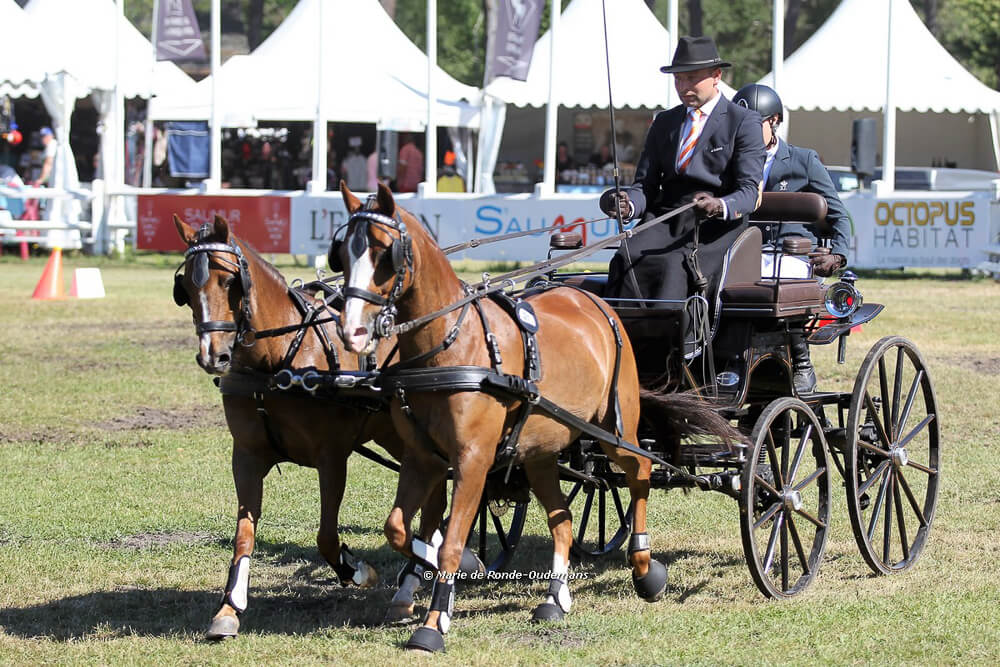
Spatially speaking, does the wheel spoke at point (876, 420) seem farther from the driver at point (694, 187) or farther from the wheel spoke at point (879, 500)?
the driver at point (694, 187)

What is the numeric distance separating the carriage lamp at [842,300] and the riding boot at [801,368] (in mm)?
214

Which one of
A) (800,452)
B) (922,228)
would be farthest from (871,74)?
(800,452)

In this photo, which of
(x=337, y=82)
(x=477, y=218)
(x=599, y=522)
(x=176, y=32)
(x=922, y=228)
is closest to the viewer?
(x=599, y=522)

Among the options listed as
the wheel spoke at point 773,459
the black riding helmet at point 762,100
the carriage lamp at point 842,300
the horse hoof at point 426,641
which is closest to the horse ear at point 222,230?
the horse hoof at point 426,641

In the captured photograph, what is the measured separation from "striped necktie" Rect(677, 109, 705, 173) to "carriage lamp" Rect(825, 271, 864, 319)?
1.04 m

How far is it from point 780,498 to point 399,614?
6.30 ft

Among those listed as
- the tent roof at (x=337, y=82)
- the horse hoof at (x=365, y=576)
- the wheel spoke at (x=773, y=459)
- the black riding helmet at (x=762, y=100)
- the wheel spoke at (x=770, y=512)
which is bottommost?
the horse hoof at (x=365, y=576)

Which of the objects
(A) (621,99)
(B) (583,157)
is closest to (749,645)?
(A) (621,99)

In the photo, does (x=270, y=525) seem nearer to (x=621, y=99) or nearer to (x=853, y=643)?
(x=853, y=643)

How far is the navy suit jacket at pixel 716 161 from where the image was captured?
689 cm

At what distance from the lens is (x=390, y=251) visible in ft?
17.3

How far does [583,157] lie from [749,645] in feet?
103

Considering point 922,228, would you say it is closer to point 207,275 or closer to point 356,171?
point 356,171

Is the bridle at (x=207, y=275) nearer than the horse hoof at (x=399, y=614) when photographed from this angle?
Yes
